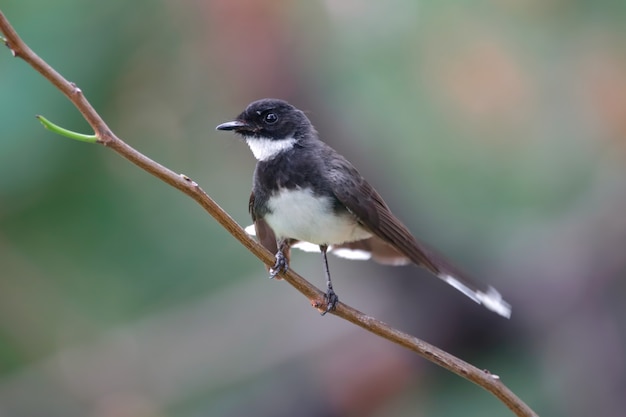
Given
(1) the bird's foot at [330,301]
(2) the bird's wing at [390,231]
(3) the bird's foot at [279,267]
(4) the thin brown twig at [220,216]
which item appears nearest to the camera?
(4) the thin brown twig at [220,216]

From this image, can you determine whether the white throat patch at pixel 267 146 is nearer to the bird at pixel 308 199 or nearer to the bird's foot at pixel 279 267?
the bird at pixel 308 199

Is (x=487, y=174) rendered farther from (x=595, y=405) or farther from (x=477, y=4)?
(x=595, y=405)

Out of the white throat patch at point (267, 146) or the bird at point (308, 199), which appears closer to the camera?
the bird at point (308, 199)

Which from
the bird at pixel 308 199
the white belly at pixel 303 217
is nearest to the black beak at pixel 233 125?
the bird at pixel 308 199

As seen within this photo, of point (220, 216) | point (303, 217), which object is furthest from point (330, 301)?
point (220, 216)

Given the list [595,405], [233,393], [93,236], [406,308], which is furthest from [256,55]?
[595,405]

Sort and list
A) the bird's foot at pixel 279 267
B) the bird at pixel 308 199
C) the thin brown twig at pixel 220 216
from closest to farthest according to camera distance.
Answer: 1. the thin brown twig at pixel 220 216
2. the bird's foot at pixel 279 267
3. the bird at pixel 308 199

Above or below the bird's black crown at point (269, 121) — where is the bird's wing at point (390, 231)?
below

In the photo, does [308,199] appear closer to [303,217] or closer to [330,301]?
[303,217]
